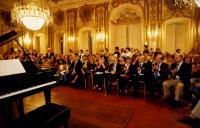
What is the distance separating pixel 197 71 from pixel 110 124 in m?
3.06

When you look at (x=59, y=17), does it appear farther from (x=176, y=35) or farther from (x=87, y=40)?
(x=176, y=35)

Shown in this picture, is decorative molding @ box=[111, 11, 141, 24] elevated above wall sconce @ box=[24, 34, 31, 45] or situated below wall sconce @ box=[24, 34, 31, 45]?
above

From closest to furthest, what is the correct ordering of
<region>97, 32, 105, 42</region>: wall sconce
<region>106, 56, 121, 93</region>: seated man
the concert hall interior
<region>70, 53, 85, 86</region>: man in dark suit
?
the concert hall interior
<region>106, 56, 121, 93</region>: seated man
<region>70, 53, 85, 86</region>: man in dark suit
<region>97, 32, 105, 42</region>: wall sconce

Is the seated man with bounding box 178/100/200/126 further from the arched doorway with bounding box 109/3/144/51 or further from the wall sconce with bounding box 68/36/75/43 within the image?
the wall sconce with bounding box 68/36/75/43

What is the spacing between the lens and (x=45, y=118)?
2572 millimetres

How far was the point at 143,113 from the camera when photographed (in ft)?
13.5

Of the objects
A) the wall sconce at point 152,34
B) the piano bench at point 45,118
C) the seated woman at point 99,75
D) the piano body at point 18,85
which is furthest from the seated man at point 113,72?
the wall sconce at point 152,34

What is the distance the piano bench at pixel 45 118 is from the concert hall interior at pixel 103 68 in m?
0.01

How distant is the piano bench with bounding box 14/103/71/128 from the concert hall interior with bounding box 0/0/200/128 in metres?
0.01

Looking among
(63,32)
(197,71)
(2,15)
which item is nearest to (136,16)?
(63,32)

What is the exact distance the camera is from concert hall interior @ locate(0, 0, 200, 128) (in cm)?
311

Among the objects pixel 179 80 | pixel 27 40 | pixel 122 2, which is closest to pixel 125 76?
pixel 179 80

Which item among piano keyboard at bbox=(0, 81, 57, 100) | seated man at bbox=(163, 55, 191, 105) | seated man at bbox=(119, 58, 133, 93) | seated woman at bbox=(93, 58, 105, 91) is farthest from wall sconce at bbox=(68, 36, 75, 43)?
piano keyboard at bbox=(0, 81, 57, 100)

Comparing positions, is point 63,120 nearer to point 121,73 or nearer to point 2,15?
point 121,73
